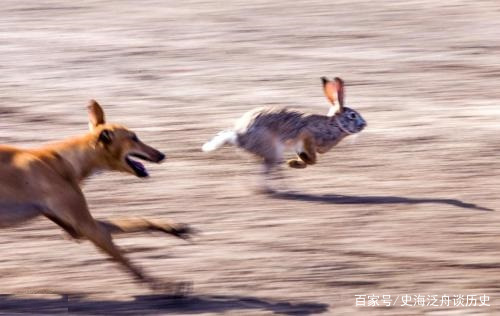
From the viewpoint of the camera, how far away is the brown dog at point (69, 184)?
7.87 m

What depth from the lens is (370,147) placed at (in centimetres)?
1138

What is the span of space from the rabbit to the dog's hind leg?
2019mm

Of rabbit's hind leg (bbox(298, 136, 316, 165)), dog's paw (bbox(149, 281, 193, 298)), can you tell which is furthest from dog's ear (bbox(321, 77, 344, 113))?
dog's paw (bbox(149, 281, 193, 298))

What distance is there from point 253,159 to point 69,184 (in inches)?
126

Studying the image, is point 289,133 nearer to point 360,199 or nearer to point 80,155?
point 360,199

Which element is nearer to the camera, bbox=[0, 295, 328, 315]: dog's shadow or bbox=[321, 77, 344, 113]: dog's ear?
bbox=[0, 295, 328, 315]: dog's shadow

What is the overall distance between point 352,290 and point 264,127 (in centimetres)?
256

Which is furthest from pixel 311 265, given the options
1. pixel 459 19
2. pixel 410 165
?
pixel 459 19

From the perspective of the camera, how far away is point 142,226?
832 centimetres

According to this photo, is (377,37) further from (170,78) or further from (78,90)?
(78,90)

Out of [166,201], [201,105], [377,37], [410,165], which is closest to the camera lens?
[166,201]

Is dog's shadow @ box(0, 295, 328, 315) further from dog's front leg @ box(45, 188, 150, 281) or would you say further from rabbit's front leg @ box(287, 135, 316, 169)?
rabbit's front leg @ box(287, 135, 316, 169)

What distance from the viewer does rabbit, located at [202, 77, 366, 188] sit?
10305mm

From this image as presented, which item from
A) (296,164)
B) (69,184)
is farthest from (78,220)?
(296,164)
